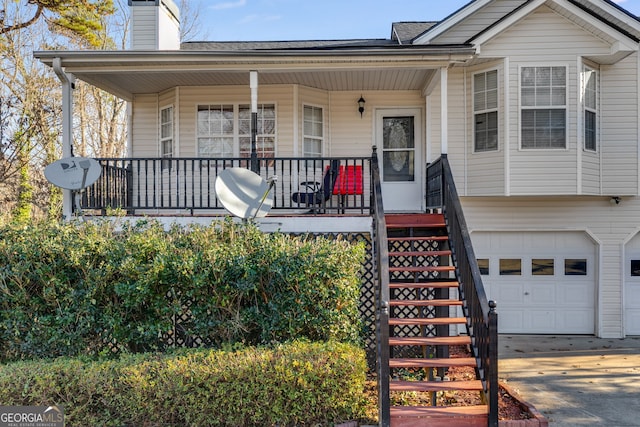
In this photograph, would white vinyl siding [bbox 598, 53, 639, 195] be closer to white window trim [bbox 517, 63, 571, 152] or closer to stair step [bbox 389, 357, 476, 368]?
white window trim [bbox 517, 63, 571, 152]

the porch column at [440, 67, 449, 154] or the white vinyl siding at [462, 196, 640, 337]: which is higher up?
the porch column at [440, 67, 449, 154]

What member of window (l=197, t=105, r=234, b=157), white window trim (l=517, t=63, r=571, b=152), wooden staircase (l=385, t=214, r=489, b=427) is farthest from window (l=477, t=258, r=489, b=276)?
window (l=197, t=105, r=234, b=157)

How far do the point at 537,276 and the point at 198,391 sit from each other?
7293 mm

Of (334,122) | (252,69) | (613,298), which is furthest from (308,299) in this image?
(613,298)

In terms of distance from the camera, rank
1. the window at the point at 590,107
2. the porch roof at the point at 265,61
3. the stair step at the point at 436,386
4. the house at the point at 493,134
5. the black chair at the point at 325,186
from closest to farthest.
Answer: the stair step at the point at 436,386 < the porch roof at the point at 265,61 < the black chair at the point at 325,186 < the house at the point at 493,134 < the window at the point at 590,107

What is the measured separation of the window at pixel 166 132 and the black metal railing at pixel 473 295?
5370mm

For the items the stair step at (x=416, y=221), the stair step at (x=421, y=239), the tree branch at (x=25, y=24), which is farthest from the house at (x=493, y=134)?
the tree branch at (x=25, y=24)

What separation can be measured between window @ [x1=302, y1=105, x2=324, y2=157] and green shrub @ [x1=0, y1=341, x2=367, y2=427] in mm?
5291

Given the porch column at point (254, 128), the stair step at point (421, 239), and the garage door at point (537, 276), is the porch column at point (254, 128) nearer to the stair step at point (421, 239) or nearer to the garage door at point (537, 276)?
the stair step at point (421, 239)

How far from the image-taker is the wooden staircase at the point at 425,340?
4.58m

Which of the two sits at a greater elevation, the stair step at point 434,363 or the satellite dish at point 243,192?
the satellite dish at point 243,192

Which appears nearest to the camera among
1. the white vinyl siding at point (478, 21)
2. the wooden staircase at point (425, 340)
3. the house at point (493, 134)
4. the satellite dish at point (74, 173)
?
the wooden staircase at point (425, 340)

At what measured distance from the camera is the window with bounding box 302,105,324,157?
9.16 metres

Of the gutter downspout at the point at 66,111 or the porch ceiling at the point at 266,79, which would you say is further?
the porch ceiling at the point at 266,79
